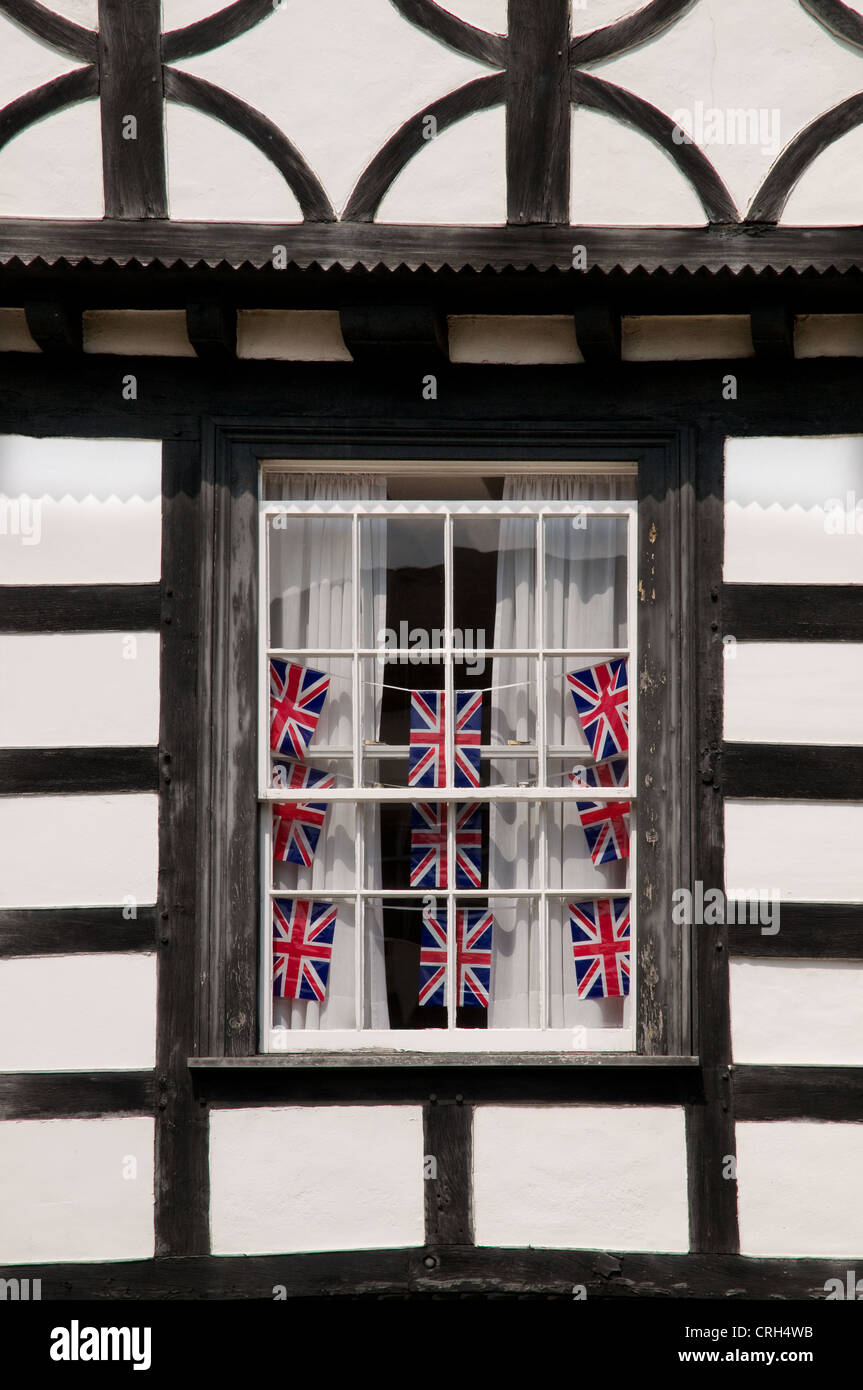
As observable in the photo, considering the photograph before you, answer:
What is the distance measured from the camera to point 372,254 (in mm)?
5211

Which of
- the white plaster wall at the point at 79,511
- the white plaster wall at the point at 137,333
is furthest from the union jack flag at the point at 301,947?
the white plaster wall at the point at 137,333

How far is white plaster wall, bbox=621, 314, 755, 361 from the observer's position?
17.1 feet

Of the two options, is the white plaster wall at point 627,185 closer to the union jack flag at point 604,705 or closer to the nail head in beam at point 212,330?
the nail head in beam at point 212,330

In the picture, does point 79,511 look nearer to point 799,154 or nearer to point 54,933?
point 54,933

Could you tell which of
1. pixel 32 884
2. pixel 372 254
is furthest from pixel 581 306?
pixel 32 884

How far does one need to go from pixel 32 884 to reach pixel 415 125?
9.74ft

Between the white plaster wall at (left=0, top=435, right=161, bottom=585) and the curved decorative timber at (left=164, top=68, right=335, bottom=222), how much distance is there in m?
1.02

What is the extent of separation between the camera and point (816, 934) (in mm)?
5023

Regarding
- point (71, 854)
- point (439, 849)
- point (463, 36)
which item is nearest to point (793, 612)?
point (439, 849)

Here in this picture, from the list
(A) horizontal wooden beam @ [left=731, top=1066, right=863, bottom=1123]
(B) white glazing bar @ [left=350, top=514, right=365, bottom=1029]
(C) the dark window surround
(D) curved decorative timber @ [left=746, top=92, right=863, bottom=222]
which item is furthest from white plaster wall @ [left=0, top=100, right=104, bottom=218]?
(A) horizontal wooden beam @ [left=731, top=1066, right=863, bottom=1123]

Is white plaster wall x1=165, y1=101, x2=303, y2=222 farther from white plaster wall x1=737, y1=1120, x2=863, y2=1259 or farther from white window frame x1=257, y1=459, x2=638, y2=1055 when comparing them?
white plaster wall x1=737, y1=1120, x2=863, y2=1259

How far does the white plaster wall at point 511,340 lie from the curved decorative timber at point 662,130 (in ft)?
2.23

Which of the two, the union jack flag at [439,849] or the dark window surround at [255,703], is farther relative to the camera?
the union jack flag at [439,849]

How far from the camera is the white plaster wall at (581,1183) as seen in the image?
497 cm
